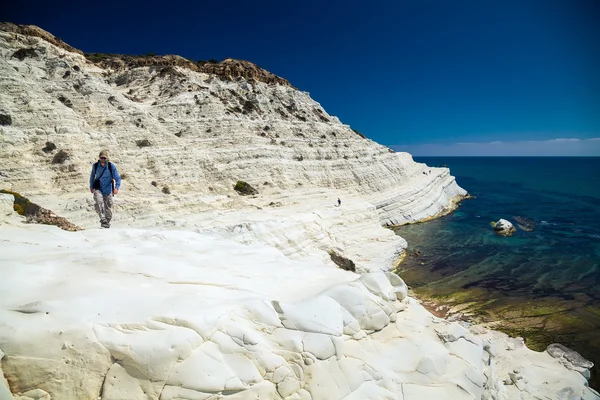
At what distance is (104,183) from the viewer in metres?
10.1

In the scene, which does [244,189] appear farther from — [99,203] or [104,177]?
[104,177]

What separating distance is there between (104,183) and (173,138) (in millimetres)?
19322

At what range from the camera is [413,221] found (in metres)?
34.5

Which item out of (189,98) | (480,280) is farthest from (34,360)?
(189,98)

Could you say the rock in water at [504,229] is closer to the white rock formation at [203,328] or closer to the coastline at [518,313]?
the coastline at [518,313]

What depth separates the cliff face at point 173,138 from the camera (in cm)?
1966

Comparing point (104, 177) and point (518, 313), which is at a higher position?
point (104, 177)

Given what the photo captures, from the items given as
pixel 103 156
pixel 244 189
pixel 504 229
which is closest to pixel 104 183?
pixel 103 156

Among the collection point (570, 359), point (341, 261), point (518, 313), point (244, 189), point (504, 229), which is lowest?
point (570, 359)

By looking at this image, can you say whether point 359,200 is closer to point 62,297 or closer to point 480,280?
point 480,280

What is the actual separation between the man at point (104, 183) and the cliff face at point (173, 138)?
6870mm

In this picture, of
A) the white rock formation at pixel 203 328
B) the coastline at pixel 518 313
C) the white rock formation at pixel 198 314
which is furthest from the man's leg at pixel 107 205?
the coastline at pixel 518 313

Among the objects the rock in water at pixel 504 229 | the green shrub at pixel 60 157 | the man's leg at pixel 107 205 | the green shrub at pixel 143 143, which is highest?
the green shrub at pixel 143 143

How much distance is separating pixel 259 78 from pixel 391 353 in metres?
43.4
